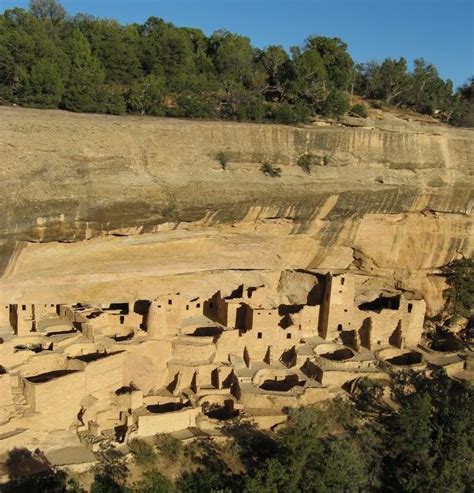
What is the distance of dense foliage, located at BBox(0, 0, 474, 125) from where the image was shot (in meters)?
16.2

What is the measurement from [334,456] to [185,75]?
44.4 feet

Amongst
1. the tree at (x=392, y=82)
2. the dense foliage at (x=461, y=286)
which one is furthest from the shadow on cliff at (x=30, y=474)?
the tree at (x=392, y=82)

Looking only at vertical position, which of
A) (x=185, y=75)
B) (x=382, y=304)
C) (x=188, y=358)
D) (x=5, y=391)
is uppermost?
(x=185, y=75)

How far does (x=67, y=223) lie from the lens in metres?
12.4

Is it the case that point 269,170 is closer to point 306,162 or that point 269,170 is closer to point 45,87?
point 306,162

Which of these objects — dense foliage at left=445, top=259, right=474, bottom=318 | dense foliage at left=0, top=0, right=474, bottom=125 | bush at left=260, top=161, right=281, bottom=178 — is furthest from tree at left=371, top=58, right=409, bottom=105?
bush at left=260, top=161, right=281, bottom=178

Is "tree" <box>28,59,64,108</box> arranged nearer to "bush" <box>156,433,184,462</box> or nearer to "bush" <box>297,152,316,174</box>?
"bush" <box>297,152,316,174</box>

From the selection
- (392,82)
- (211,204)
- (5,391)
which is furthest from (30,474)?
(392,82)

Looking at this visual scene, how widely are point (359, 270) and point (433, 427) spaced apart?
216 inches

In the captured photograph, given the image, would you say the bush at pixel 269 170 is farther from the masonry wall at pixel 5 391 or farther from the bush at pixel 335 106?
the masonry wall at pixel 5 391

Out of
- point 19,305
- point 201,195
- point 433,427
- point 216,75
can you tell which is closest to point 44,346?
point 19,305

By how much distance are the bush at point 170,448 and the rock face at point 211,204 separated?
4.56m

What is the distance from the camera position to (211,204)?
13.8 meters

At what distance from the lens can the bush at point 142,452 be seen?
38.6 ft
